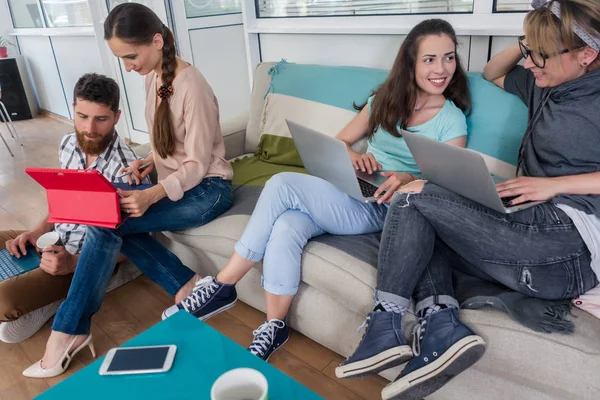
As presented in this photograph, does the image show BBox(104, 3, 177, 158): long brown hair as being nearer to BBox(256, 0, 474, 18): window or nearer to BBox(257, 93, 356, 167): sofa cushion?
BBox(257, 93, 356, 167): sofa cushion

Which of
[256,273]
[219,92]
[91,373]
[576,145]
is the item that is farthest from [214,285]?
[219,92]

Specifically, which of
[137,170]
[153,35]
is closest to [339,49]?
[153,35]

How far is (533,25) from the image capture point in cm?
114

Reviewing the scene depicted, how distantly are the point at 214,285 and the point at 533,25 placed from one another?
1151 mm

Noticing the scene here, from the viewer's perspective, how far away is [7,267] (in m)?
1.64

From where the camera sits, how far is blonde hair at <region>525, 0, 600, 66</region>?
1.06m

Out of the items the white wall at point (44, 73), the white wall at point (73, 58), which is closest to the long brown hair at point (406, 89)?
the white wall at point (73, 58)

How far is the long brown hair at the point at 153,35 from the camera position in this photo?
4.77 ft

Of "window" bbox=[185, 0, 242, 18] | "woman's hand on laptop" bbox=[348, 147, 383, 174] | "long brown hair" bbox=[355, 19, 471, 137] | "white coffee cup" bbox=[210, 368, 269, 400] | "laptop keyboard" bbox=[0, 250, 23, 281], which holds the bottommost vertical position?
"laptop keyboard" bbox=[0, 250, 23, 281]

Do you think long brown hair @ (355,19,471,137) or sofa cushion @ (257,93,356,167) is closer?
long brown hair @ (355,19,471,137)

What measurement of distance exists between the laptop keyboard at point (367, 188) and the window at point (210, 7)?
2205mm

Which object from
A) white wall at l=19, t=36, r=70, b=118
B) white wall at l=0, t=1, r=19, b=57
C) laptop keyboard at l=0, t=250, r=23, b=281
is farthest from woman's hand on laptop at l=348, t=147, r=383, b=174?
white wall at l=0, t=1, r=19, b=57

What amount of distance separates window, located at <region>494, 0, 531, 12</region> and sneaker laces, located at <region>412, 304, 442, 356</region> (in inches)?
46.1

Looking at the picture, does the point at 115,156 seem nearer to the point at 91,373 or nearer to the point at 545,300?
the point at 91,373
